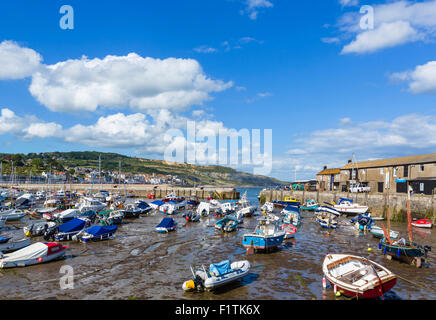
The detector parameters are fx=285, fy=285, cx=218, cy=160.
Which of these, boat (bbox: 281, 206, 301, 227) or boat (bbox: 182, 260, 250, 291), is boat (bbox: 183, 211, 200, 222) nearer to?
boat (bbox: 281, 206, 301, 227)

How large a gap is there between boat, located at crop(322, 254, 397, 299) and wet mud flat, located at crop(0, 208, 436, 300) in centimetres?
133

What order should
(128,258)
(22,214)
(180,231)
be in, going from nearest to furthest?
(128,258) → (180,231) → (22,214)

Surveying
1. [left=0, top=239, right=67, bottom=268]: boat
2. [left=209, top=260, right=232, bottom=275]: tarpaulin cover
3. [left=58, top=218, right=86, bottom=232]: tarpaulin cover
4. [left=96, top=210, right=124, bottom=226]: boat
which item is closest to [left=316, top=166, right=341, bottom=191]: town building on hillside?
[left=96, top=210, right=124, bottom=226]: boat

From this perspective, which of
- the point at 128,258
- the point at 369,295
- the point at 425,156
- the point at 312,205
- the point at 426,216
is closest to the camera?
the point at 369,295

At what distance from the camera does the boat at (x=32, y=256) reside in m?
20.6

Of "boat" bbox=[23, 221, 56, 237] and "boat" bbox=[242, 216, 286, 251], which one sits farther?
"boat" bbox=[23, 221, 56, 237]

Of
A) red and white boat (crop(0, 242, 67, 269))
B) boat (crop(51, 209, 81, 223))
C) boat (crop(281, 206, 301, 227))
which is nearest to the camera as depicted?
red and white boat (crop(0, 242, 67, 269))

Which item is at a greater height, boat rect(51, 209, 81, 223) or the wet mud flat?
boat rect(51, 209, 81, 223)

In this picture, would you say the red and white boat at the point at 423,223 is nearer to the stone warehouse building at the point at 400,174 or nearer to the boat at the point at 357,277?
the stone warehouse building at the point at 400,174

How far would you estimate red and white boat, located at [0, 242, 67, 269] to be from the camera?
810 inches
